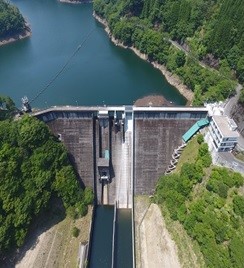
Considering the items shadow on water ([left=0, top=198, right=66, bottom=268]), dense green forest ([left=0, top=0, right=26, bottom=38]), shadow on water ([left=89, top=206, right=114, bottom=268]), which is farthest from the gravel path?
dense green forest ([left=0, top=0, right=26, bottom=38])

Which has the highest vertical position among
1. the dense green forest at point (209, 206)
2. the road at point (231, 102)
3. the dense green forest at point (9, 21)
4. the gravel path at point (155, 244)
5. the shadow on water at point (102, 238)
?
the dense green forest at point (9, 21)

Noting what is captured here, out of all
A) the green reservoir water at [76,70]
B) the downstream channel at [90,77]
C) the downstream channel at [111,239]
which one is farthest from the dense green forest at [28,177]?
the green reservoir water at [76,70]

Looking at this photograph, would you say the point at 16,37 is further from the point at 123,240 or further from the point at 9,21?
the point at 123,240

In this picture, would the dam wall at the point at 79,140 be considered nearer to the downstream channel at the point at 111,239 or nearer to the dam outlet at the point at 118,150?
the dam outlet at the point at 118,150

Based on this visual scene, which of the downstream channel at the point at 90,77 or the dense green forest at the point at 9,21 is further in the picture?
the dense green forest at the point at 9,21

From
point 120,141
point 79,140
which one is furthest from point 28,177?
point 120,141

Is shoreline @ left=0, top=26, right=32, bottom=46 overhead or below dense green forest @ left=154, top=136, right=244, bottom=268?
overhead

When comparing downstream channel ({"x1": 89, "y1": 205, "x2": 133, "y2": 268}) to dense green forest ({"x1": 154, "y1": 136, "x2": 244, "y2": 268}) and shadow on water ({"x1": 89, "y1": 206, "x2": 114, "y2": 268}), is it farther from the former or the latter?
dense green forest ({"x1": 154, "y1": 136, "x2": 244, "y2": 268})
